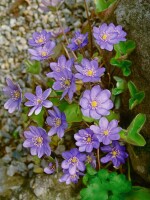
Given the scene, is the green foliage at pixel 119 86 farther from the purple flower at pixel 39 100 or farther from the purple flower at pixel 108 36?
the purple flower at pixel 39 100

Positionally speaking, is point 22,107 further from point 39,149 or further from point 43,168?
point 39,149

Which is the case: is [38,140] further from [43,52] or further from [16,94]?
[43,52]

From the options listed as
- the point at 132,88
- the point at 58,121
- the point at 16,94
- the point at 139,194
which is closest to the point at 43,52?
the point at 16,94

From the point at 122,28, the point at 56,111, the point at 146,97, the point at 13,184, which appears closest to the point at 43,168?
the point at 13,184

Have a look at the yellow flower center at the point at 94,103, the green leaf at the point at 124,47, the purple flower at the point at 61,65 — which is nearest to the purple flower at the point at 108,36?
the green leaf at the point at 124,47

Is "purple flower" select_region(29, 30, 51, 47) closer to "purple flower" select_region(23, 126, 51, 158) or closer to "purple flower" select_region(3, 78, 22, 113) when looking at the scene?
"purple flower" select_region(3, 78, 22, 113)

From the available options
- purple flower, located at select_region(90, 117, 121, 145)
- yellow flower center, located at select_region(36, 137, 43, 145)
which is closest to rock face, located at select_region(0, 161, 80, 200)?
yellow flower center, located at select_region(36, 137, 43, 145)
